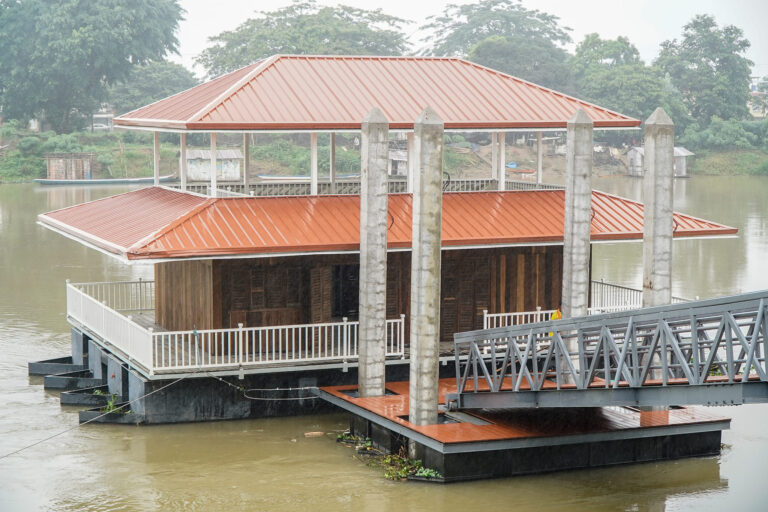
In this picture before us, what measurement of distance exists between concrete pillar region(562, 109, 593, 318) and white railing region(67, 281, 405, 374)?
3619 millimetres

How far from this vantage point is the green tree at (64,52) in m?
85.8

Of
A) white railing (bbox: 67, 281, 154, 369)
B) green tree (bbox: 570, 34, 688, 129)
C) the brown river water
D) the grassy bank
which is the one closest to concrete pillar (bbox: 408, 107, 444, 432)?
the brown river water

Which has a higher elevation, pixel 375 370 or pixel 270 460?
pixel 375 370

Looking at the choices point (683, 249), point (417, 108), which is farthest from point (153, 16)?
point (417, 108)

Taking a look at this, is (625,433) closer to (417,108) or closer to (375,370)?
(375,370)

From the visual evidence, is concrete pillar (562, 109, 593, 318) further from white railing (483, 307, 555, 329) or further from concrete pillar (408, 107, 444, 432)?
concrete pillar (408, 107, 444, 432)

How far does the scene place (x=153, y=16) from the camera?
93.1 m

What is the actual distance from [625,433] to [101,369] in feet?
37.8

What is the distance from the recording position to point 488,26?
386 ft

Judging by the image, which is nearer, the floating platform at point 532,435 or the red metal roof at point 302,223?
the floating platform at point 532,435

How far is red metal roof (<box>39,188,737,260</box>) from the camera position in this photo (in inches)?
930

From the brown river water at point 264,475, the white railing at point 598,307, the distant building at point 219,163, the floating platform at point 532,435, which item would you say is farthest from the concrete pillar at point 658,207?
the distant building at point 219,163

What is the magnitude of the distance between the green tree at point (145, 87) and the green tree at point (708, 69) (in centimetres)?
4016

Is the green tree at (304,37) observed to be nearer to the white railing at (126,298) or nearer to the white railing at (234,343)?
the white railing at (126,298)
